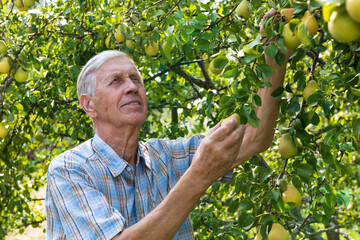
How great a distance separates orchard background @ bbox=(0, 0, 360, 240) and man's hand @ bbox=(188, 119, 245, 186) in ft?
0.25

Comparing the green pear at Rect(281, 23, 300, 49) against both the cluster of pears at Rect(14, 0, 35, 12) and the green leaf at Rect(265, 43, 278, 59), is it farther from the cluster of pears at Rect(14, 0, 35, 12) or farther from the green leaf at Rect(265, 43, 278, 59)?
the cluster of pears at Rect(14, 0, 35, 12)

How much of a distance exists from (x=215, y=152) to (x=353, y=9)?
2.44ft

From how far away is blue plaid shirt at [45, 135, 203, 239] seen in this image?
1.50 m

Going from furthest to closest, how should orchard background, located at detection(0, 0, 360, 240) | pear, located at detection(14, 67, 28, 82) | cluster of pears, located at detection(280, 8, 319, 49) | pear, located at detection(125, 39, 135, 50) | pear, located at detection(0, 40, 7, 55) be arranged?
pear, located at detection(14, 67, 28, 82) < pear, located at detection(0, 40, 7, 55) < pear, located at detection(125, 39, 135, 50) < orchard background, located at detection(0, 0, 360, 240) < cluster of pears, located at detection(280, 8, 319, 49)

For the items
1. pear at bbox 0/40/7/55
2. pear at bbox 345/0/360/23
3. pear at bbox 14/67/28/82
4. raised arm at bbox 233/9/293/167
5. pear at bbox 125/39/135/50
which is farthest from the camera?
pear at bbox 14/67/28/82

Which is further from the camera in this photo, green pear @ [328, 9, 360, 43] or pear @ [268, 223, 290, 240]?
pear @ [268, 223, 290, 240]

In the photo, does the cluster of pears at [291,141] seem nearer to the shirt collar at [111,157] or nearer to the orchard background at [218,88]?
the orchard background at [218,88]

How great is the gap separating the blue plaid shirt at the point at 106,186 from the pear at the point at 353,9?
984mm

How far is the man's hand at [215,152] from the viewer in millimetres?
1374

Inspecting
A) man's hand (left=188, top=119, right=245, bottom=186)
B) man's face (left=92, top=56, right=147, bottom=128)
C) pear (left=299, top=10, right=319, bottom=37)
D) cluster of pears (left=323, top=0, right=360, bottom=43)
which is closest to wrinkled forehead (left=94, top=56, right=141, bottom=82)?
man's face (left=92, top=56, right=147, bottom=128)

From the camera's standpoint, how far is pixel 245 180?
174cm

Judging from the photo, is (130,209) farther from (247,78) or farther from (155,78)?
(155,78)

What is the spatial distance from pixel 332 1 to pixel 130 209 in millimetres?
1160

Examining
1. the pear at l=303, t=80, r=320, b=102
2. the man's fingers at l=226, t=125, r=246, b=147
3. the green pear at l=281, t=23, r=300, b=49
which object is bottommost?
the man's fingers at l=226, t=125, r=246, b=147
